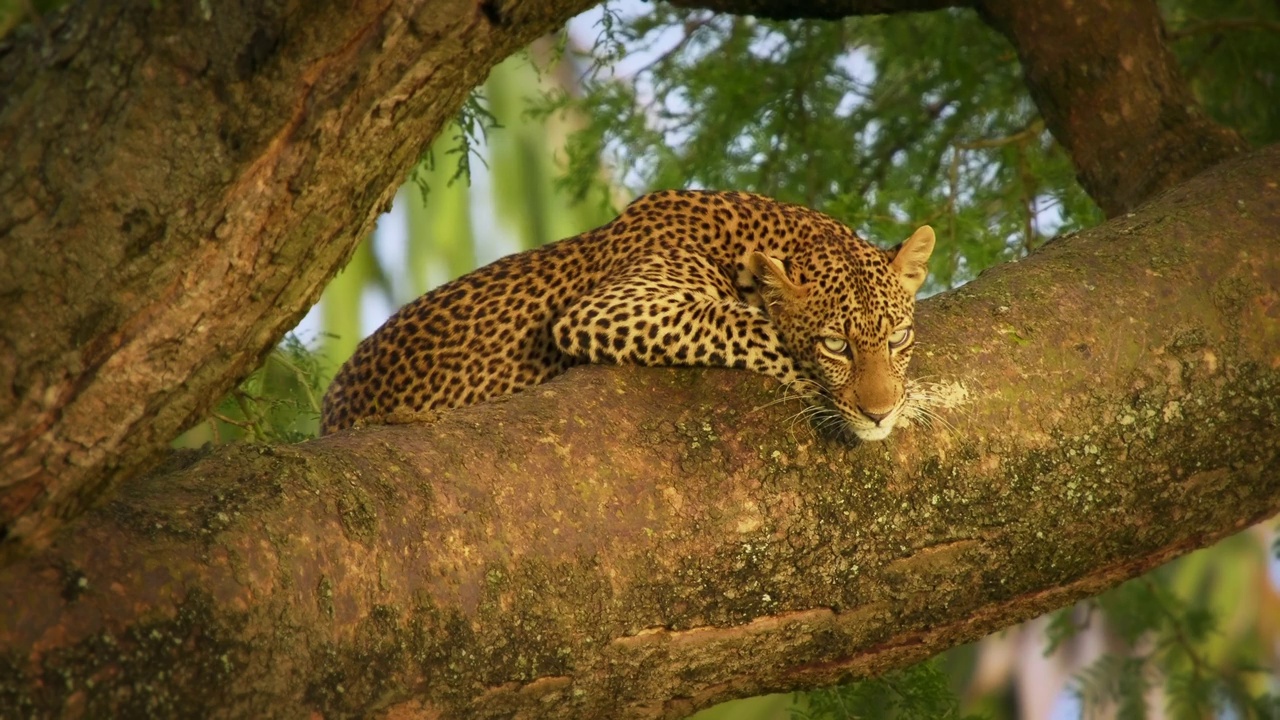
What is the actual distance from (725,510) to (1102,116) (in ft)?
11.6

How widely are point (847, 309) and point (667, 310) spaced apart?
0.80 meters

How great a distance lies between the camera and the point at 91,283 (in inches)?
129

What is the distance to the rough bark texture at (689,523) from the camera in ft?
12.0

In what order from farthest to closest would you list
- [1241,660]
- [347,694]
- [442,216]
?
[442,216] < [1241,660] < [347,694]

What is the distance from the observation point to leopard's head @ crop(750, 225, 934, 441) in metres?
5.80

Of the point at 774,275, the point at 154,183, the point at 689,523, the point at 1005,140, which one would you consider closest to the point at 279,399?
the point at 774,275

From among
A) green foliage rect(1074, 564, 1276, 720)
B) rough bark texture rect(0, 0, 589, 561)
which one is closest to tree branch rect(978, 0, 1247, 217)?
green foliage rect(1074, 564, 1276, 720)

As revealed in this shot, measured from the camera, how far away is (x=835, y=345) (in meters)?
6.15

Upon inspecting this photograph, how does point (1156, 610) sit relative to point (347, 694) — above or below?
below

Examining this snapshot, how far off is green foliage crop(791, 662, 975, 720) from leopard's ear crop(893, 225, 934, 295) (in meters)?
1.67

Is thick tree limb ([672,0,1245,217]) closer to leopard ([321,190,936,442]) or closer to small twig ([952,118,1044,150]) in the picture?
small twig ([952,118,1044,150])

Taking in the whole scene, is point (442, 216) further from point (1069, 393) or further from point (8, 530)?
point (8, 530)

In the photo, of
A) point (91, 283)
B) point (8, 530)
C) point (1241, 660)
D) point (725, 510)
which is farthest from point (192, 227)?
point (1241, 660)

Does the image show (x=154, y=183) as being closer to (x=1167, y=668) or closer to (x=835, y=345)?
(x=835, y=345)
